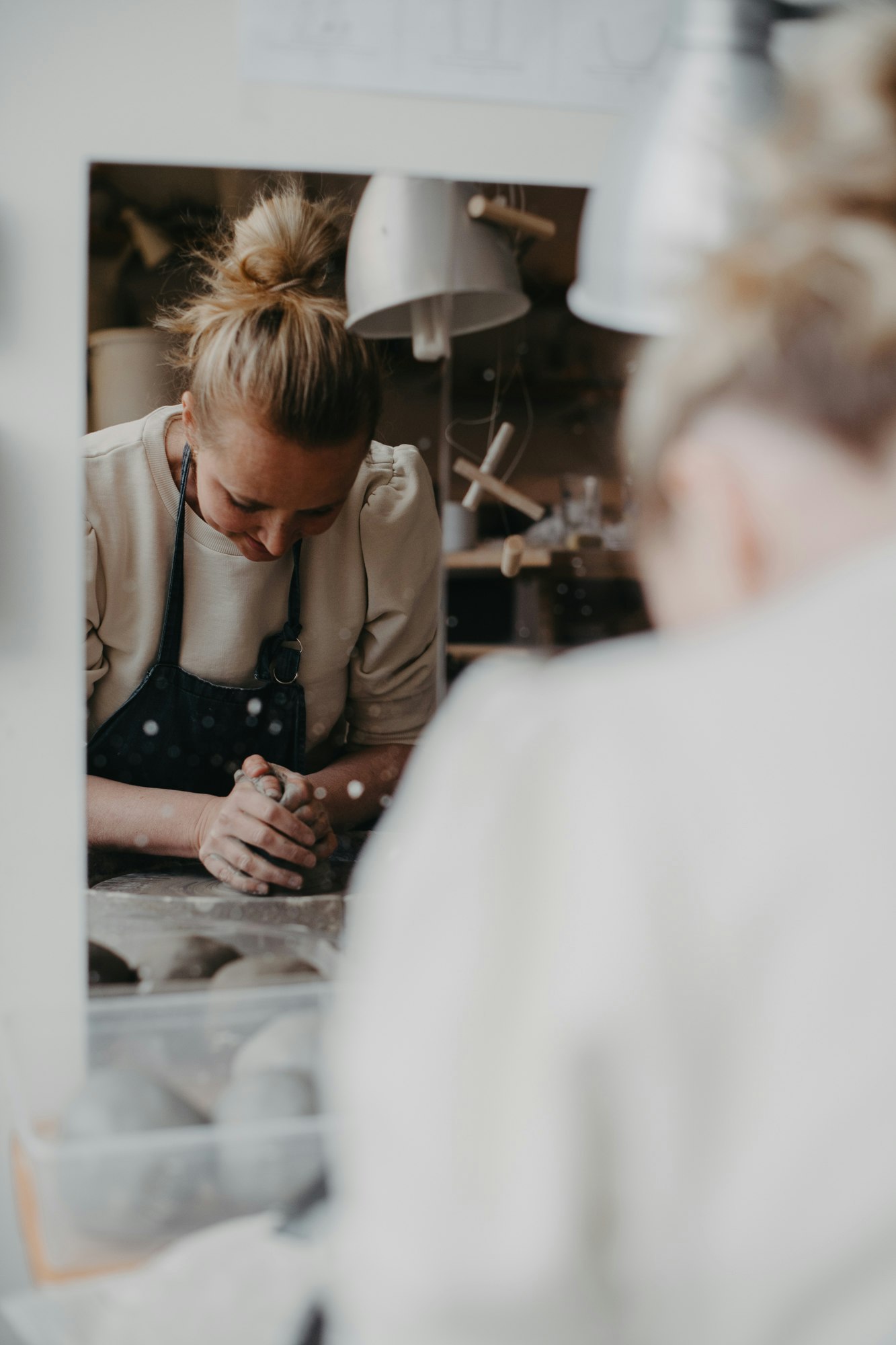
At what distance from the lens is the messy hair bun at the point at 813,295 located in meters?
0.41

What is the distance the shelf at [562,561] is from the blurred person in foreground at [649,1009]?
1.92ft

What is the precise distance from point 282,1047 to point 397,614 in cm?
39

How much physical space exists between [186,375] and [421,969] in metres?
0.68

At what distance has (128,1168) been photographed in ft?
2.34

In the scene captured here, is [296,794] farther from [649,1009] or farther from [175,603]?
[649,1009]

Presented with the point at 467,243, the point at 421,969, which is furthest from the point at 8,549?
the point at 421,969

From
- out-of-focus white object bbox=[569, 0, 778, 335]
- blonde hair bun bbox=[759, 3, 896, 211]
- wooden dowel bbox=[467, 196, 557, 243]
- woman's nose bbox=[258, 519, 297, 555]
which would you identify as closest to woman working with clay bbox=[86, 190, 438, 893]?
woman's nose bbox=[258, 519, 297, 555]

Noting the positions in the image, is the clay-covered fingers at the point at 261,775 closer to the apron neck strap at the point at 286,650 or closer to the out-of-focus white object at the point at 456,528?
the apron neck strap at the point at 286,650

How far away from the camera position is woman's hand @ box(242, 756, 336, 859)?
3.10 ft

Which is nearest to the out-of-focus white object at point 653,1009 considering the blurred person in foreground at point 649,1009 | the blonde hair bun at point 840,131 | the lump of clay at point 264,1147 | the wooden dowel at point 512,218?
the blurred person in foreground at point 649,1009

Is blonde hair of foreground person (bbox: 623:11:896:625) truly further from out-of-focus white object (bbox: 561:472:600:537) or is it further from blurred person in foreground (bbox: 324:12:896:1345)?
out-of-focus white object (bbox: 561:472:600:537)

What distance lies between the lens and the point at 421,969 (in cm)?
36

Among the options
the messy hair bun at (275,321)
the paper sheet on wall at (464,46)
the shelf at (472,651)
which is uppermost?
the paper sheet on wall at (464,46)

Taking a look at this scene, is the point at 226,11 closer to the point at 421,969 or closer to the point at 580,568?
the point at 580,568
